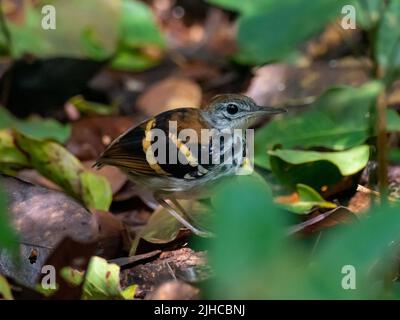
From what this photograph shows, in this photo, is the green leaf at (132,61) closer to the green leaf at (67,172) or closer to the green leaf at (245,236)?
the green leaf at (67,172)

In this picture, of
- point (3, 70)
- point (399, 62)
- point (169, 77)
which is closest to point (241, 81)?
point (169, 77)

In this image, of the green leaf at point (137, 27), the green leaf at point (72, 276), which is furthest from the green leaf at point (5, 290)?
the green leaf at point (137, 27)

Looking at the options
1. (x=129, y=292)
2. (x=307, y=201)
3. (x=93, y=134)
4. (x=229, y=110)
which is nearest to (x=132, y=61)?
(x=93, y=134)

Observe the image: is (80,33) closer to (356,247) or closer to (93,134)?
(93,134)

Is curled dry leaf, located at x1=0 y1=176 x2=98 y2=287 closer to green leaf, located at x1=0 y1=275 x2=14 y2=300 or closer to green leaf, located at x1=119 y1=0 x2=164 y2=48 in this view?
green leaf, located at x1=0 y1=275 x2=14 y2=300

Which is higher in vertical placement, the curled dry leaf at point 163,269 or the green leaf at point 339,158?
the green leaf at point 339,158
